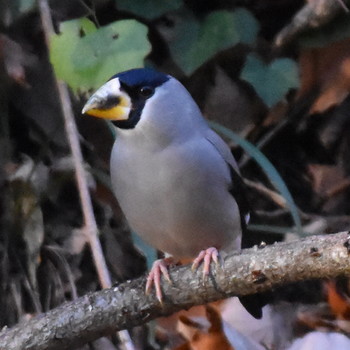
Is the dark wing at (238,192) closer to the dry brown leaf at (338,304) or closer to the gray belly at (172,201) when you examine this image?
the gray belly at (172,201)

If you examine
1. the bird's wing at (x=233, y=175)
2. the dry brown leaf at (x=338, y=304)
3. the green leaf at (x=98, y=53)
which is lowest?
the dry brown leaf at (x=338, y=304)

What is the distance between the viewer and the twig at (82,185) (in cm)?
239

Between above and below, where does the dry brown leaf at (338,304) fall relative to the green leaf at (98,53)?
below

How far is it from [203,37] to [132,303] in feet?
4.16

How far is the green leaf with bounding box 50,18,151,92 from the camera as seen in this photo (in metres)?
2.55

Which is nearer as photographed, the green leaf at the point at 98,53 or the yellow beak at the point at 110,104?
the yellow beak at the point at 110,104

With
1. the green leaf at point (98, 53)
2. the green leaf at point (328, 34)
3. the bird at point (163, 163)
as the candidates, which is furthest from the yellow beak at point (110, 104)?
the green leaf at point (328, 34)

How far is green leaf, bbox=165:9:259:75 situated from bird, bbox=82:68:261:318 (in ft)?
2.19

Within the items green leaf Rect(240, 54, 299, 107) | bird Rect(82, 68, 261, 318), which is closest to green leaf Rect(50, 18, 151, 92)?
bird Rect(82, 68, 261, 318)

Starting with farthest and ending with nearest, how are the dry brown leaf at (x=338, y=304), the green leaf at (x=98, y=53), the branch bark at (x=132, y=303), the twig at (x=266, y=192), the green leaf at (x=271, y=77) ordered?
the twig at (x=266, y=192) < the green leaf at (x=271, y=77) < the dry brown leaf at (x=338, y=304) < the green leaf at (x=98, y=53) < the branch bark at (x=132, y=303)

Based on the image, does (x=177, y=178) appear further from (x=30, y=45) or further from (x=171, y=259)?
(x=30, y=45)

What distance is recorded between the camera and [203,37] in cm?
301

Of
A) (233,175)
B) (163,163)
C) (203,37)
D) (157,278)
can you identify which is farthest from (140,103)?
(203,37)

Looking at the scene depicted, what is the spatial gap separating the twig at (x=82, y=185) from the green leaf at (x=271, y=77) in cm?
61
